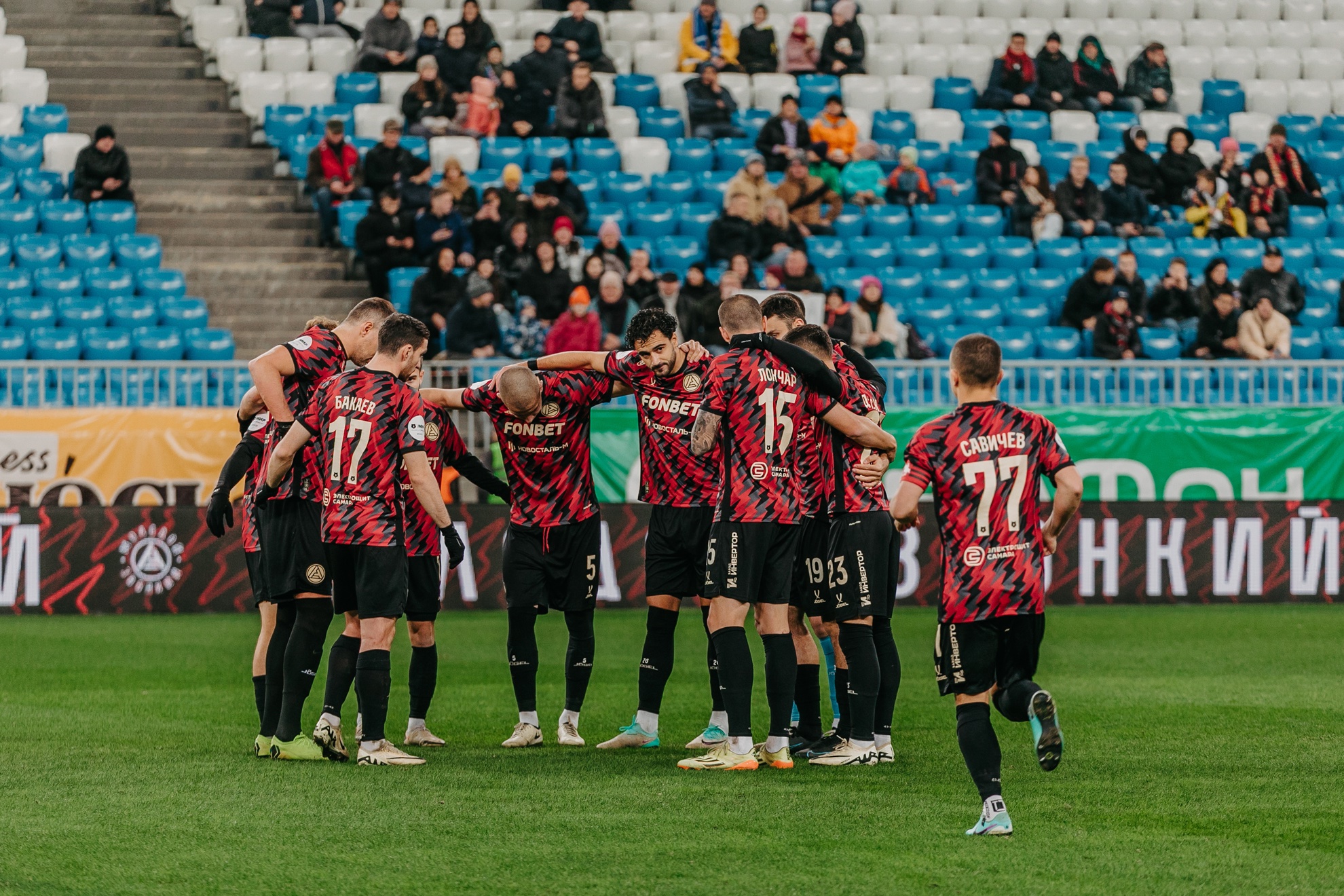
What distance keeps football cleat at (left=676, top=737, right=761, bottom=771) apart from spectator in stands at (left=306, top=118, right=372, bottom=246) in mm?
13120

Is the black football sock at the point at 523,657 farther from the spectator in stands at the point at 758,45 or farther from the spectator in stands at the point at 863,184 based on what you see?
the spectator in stands at the point at 758,45

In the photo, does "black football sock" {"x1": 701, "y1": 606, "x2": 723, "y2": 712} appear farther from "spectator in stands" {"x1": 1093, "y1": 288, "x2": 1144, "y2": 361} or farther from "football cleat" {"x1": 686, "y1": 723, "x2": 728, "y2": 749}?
"spectator in stands" {"x1": 1093, "y1": 288, "x2": 1144, "y2": 361}

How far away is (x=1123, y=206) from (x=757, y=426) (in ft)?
48.9

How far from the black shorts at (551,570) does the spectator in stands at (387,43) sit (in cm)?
1402

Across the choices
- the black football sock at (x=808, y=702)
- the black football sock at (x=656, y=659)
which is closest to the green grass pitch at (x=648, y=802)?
the black football sock at (x=656, y=659)

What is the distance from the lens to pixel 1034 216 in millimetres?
21328

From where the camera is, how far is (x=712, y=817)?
6.72m

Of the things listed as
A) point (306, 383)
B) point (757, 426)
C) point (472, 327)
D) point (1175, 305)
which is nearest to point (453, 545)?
point (306, 383)

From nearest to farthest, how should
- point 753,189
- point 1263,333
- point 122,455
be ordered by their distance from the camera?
point 122,455, point 1263,333, point 753,189

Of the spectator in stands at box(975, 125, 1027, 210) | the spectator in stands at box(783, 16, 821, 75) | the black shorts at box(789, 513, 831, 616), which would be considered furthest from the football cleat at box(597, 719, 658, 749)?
the spectator in stands at box(783, 16, 821, 75)

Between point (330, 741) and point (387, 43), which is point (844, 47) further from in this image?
point (330, 741)

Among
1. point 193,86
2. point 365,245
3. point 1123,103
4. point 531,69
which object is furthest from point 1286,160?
point 193,86

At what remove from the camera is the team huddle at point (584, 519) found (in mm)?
7977

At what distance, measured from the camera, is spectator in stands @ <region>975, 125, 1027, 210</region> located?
21531 mm
